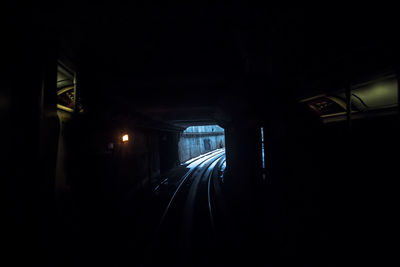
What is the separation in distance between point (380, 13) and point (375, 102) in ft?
6.10

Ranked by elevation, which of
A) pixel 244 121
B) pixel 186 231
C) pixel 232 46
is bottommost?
pixel 186 231

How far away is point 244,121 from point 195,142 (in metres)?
19.4

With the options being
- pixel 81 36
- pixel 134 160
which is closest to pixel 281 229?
pixel 81 36

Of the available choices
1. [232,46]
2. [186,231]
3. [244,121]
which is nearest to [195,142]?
[186,231]

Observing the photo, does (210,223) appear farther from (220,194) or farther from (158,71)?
(158,71)

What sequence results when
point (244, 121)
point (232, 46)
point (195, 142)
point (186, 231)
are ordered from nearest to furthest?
1. point (232, 46)
2. point (244, 121)
3. point (186, 231)
4. point (195, 142)

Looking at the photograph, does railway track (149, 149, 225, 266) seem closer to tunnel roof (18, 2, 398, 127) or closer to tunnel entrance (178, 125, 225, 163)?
tunnel roof (18, 2, 398, 127)

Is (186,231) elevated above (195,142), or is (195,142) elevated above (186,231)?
(195,142)

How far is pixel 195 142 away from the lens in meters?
23.7

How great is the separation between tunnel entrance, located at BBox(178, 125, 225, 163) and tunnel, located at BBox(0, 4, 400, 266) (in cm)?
1363

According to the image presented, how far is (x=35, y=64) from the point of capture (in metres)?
1.89

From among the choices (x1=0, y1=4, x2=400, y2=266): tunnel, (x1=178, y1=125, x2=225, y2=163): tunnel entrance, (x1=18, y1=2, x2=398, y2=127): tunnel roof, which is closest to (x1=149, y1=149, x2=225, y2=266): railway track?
(x1=0, y1=4, x2=400, y2=266): tunnel

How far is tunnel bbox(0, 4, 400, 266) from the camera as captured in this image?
171cm

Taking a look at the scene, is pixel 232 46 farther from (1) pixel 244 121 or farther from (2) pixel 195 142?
(2) pixel 195 142
